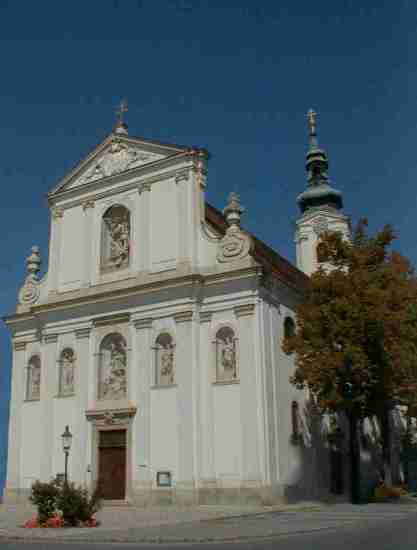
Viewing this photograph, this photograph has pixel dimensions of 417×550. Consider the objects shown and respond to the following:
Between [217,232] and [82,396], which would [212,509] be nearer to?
[82,396]

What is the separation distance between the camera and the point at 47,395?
95.2ft

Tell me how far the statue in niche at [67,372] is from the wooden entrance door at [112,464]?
2.79 m

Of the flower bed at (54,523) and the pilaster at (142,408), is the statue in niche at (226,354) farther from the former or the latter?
the flower bed at (54,523)

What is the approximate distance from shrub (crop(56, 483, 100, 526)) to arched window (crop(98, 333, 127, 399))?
9.50 metres

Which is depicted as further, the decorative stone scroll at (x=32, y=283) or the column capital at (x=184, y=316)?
the decorative stone scroll at (x=32, y=283)

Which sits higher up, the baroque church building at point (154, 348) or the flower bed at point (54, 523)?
the baroque church building at point (154, 348)

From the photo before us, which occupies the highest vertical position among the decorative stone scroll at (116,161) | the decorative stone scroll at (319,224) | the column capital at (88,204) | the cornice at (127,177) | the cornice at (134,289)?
the decorative stone scroll at (319,224)

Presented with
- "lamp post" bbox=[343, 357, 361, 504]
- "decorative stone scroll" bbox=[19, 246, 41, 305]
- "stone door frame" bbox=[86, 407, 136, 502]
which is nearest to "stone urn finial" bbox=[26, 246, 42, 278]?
"decorative stone scroll" bbox=[19, 246, 41, 305]

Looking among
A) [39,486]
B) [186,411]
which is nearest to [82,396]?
[186,411]

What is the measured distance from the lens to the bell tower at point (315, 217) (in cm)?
4456

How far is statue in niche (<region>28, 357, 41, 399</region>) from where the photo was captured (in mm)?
30453

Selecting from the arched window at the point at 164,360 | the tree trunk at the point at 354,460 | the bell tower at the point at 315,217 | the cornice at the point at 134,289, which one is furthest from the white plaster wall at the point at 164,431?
the bell tower at the point at 315,217

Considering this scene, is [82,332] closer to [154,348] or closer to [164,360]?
[154,348]

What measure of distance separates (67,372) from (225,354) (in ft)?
25.4
